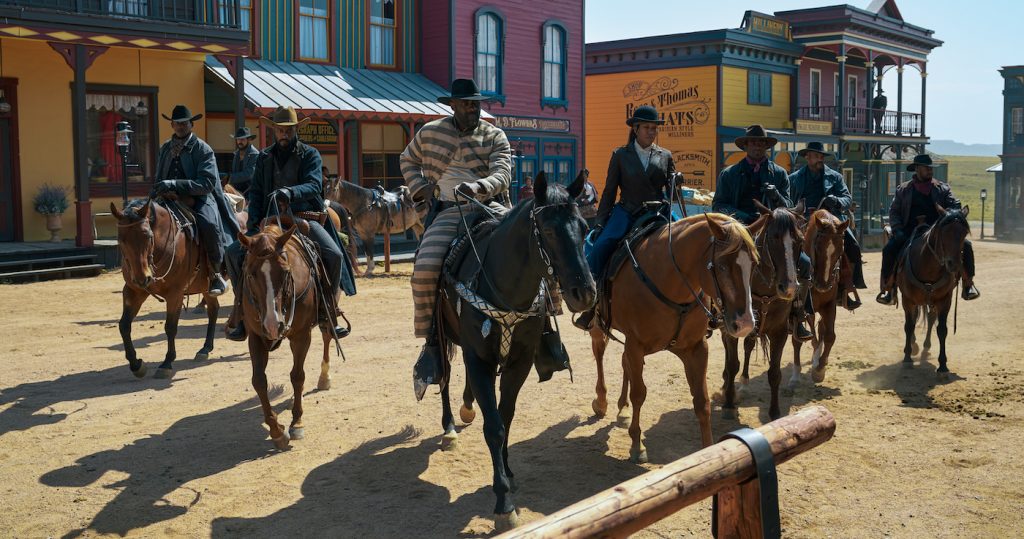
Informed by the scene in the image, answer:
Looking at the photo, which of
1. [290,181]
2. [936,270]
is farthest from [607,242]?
[936,270]

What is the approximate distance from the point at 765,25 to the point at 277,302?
102 feet

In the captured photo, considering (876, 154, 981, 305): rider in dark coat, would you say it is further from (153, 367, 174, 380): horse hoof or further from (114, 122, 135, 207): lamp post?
(114, 122, 135, 207): lamp post

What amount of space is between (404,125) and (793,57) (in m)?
18.7

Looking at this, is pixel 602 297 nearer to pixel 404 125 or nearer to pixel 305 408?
pixel 305 408

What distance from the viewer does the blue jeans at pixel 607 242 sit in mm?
7742

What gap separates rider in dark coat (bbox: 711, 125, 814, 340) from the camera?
8.91 meters

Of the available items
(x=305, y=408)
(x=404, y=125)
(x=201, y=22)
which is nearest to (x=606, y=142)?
(x=404, y=125)

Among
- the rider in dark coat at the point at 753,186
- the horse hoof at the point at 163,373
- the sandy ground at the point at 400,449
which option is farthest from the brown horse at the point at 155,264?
the rider in dark coat at the point at 753,186

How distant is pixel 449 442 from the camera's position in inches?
288

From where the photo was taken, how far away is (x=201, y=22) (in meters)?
19.7

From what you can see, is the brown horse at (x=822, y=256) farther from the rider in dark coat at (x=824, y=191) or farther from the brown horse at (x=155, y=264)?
the brown horse at (x=155, y=264)

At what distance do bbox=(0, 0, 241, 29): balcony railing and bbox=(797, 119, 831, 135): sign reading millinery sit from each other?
2215cm

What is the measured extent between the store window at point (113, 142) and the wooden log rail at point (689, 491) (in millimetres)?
18774

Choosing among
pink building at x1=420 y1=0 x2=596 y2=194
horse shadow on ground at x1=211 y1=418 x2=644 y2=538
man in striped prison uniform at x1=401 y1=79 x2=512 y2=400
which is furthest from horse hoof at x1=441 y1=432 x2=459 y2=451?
pink building at x1=420 y1=0 x2=596 y2=194
